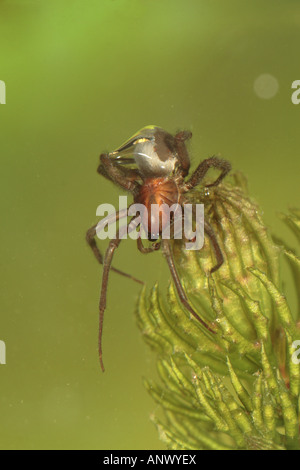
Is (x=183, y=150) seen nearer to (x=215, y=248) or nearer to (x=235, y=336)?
(x=215, y=248)

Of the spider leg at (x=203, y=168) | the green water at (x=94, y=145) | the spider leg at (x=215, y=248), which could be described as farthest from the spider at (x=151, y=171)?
the green water at (x=94, y=145)

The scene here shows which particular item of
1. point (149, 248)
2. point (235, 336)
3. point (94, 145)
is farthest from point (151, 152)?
point (94, 145)

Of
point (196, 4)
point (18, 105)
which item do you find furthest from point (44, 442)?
point (196, 4)

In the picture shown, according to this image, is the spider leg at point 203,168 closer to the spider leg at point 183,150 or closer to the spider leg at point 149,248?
the spider leg at point 183,150

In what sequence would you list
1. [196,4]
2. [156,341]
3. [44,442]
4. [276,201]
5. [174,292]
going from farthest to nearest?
[276,201]
[196,4]
[44,442]
[156,341]
[174,292]
